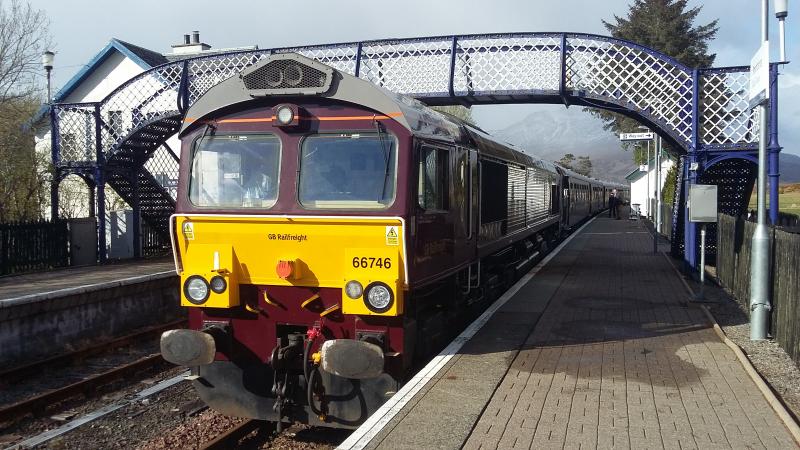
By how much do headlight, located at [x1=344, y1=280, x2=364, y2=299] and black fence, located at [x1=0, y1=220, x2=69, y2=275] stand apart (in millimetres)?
13347

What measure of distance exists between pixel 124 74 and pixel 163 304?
58.0ft

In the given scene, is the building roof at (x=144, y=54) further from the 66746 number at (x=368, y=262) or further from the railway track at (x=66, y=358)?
the 66746 number at (x=368, y=262)

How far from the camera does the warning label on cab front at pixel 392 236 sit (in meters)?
5.75

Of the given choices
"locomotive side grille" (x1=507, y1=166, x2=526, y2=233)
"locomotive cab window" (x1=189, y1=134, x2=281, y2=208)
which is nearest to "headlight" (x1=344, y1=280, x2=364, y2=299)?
"locomotive cab window" (x1=189, y1=134, x2=281, y2=208)

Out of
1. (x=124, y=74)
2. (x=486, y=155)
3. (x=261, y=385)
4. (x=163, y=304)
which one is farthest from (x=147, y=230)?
(x=261, y=385)

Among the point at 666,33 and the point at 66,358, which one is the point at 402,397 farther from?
the point at 666,33

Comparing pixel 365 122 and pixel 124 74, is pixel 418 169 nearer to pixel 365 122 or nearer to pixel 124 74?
pixel 365 122

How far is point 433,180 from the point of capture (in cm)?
656

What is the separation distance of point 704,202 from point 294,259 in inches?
330

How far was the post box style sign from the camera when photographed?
1165cm

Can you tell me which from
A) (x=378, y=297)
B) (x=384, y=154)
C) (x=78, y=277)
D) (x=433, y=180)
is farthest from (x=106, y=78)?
(x=378, y=297)

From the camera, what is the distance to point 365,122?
19.6 ft

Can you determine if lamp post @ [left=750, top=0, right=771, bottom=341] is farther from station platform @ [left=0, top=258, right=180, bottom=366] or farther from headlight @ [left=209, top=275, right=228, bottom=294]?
station platform @ [left=0, top=258, right=180, bottom=366]

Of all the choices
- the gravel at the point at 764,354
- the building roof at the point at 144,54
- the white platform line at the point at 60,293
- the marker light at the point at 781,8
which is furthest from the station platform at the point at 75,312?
the building roof at the point at 144,54
